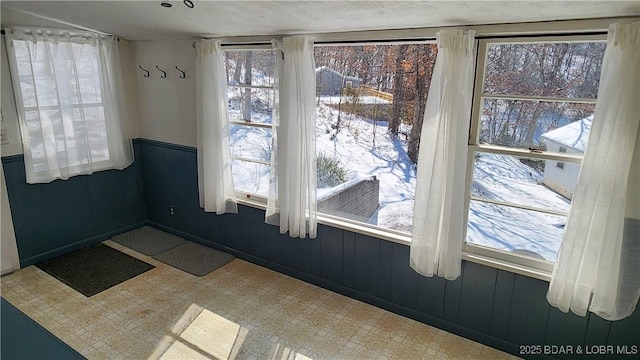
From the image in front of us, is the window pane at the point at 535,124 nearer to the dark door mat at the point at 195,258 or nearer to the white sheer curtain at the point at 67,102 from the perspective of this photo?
the dark door mat at the point at 195,258

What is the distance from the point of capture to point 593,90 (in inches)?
83.6

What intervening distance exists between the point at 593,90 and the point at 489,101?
518mm

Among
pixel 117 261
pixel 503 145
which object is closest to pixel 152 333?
pixel 117 261

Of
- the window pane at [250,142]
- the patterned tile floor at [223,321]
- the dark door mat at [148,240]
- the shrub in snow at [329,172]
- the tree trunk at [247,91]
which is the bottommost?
the patterned tile floor at [223,321]

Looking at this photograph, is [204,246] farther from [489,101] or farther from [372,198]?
[489,101]

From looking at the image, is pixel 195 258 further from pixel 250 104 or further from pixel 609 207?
pixel 609 207

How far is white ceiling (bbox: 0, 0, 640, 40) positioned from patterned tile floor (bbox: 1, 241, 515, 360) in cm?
199

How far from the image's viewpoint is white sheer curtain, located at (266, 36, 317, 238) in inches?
114

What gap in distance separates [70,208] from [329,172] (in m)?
2.56

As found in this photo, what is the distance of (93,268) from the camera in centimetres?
357

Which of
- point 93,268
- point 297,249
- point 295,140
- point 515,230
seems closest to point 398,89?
point 295,140

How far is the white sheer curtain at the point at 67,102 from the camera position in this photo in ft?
10.8

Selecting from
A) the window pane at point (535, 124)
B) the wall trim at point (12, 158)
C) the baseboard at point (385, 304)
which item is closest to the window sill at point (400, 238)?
the baseboard at point (385, 304)

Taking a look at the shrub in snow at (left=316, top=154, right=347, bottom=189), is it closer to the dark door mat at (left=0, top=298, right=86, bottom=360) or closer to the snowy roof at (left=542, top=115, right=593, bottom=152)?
the snowy roof at (left=542, top=115, right=593, bottom=152)
